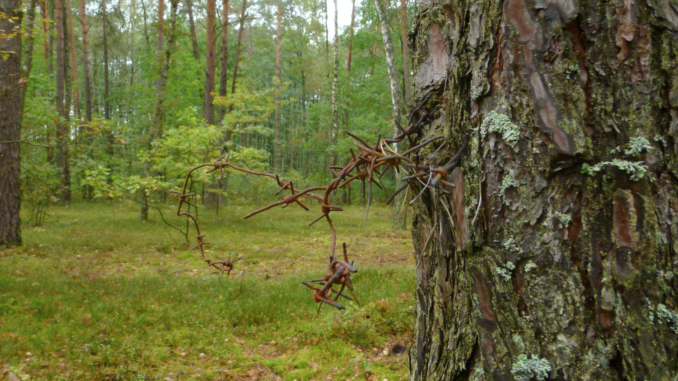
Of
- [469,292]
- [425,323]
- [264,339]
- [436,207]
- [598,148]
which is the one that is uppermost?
[598,148]

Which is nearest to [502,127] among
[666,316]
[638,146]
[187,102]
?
→ [638,146]

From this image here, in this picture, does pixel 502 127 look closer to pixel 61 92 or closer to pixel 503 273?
pixel 503 273

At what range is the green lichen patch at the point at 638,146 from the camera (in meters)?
0.85

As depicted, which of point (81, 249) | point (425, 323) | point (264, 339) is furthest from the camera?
point (81, 249)

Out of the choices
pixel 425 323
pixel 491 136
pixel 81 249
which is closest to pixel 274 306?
pixel 425 323

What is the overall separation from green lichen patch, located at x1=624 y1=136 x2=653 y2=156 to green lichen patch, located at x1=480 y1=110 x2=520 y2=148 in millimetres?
234

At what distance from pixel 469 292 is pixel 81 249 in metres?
11.2

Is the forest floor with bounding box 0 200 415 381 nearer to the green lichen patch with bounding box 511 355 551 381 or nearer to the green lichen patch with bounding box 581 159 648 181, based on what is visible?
the green lichen patch with bounding box 511 355 551 381

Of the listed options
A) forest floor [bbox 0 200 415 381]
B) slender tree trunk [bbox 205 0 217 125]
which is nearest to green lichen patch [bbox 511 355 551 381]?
forest floor [bbox 0 200 415 381]

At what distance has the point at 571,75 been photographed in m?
0.91

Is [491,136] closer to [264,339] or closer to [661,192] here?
[661,192]

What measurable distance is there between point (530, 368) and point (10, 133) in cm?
1085

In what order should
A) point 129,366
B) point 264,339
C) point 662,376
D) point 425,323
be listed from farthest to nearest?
point 264,339
point 129,366
point 425,323
point 662,376

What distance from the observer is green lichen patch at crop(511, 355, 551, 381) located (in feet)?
3.04
